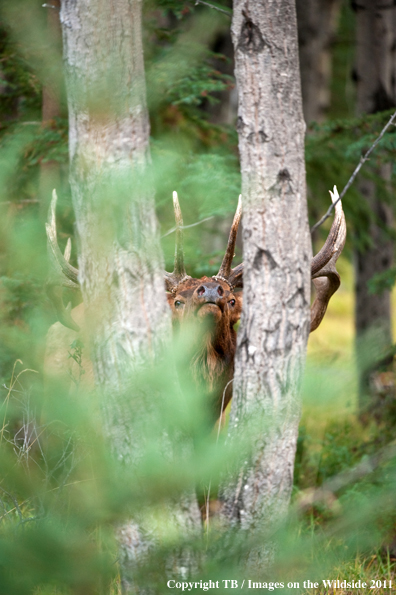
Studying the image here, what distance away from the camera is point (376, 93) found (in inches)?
285

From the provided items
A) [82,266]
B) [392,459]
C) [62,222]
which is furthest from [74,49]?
[62,222]

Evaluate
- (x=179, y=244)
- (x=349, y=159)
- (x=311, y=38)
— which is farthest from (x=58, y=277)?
(x=311, y=38)

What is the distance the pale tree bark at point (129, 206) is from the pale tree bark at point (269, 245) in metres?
0.42

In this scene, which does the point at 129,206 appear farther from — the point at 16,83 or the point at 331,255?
the point at 16,83

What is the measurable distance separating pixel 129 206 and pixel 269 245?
75 centimetres

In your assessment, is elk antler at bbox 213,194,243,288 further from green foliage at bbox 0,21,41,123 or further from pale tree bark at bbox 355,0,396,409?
pale tree bark at bbox 355,0,396,409

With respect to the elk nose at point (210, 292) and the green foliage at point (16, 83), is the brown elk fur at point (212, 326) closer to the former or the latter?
the elk nose at point (210, 292)

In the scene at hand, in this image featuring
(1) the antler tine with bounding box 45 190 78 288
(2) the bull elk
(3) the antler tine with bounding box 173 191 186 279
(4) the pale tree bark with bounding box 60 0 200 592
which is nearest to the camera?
(4) the pale tree bark with bounding box 60 0 200 592

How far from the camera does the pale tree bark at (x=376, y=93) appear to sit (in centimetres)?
728

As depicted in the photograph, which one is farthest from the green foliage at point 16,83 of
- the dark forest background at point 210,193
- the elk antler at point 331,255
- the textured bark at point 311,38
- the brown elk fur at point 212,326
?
the textured bark at point 311,38

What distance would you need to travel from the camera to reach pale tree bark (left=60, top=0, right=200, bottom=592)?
2.24 metres

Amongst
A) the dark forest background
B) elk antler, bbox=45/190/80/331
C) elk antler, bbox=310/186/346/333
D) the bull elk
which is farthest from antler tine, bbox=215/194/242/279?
elk antler, bbox=45/190/80/331

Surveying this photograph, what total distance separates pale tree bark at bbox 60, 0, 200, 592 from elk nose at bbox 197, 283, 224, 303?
178cm

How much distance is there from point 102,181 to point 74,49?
0.62 meters
